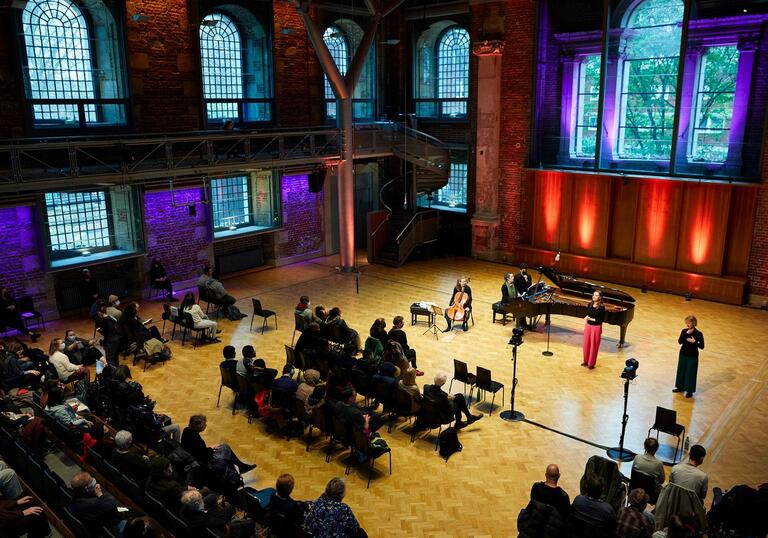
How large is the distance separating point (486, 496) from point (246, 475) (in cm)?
318

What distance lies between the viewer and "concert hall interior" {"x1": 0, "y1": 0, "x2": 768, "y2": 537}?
8367 mm

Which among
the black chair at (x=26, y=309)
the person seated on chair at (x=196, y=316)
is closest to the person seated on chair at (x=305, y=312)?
the person seated on chair at (x=196, y=316)

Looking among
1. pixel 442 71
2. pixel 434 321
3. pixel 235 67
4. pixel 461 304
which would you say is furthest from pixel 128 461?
pixel 442 71

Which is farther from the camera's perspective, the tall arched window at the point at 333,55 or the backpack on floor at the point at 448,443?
the tall arched window at the point at 333,55

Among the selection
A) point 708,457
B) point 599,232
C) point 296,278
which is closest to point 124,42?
point 296,278

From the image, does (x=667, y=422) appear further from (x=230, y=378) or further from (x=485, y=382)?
(x=230, y=378)

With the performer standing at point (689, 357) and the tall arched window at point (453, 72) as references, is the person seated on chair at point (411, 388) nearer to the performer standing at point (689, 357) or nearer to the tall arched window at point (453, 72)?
the performer standing at point (689, 357)

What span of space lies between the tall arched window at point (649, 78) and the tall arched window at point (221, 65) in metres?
10.7

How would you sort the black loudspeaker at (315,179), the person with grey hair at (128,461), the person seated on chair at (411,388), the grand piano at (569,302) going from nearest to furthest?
the person with grey hair at (128,461) < the person seated on chair at (411,388) < the grand piano at (569,302) < the black loudspeaker at (315,179)

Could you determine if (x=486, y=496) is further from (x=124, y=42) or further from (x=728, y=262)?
(x=124, y=42)

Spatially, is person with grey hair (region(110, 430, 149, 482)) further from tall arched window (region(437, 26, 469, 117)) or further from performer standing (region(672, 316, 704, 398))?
tall arched window (region(437, 26, 469, 117))

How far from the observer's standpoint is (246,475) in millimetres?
8773

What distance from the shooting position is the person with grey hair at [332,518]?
244 inches

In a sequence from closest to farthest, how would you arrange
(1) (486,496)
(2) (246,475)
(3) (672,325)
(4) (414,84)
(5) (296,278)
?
(1) (486,496), (2) (246,475), (3) (672,325), (5) (296,278), (4) (414,84)
